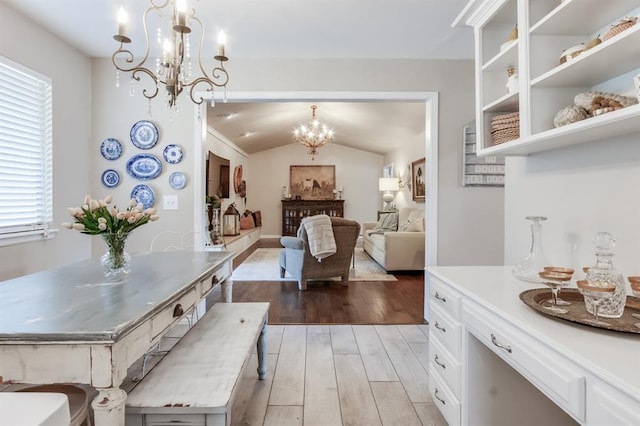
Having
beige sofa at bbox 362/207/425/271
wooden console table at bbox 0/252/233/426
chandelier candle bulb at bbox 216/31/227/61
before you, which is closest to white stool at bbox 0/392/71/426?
wooden console table at bbox 0/252/233/426

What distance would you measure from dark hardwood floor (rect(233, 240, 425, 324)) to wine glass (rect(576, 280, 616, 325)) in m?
2.41

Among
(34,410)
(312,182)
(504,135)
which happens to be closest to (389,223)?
(312,182)

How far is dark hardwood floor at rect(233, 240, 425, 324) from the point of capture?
11.4 ft

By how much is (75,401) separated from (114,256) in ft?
2.26

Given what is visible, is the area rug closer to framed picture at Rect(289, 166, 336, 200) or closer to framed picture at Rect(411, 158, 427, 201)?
framed picture at Rect(411, 158, 427, 201)

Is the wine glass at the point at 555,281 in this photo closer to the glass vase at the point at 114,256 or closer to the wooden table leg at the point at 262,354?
the wooden table leg at the point at 262,354

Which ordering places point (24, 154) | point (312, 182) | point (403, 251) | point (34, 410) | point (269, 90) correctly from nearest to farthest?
point (34, 410)
point (24, 154)
point (269, 90)
point (403, 251)
point (312, 182)

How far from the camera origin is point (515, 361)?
3.75 ft

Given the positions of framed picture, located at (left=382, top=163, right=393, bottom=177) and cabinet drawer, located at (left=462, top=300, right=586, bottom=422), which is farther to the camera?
framed picture, located at (left=382, top=163, right=393, bottom=177)

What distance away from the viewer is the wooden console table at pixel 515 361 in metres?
0.83

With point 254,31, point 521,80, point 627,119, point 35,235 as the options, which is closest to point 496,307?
point 627,119

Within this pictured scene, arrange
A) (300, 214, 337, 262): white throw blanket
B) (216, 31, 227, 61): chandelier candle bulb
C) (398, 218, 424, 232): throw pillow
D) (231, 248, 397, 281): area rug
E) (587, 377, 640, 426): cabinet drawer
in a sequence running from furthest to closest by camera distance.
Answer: (398, 218, 424, 232): throw pillow → (231, 248, 397, 281): area rug → (300, 214, 337, 262): white throw blanket → (216, 31, 227, 61): chandelier candle bulb → (587, 377, 640, 426): cabinet drawer

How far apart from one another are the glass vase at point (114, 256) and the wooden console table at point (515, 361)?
1610mm

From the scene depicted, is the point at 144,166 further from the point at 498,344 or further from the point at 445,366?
the point at 498,344
